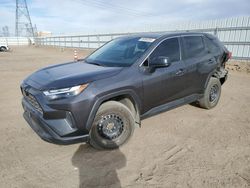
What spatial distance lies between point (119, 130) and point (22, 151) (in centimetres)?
157

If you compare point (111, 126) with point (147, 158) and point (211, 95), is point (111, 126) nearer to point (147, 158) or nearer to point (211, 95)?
point (147, 158)

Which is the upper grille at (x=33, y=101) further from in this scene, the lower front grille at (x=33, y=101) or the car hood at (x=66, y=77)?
the car hood at (x=66, y=77)

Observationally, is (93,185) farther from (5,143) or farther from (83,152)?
(5,143)

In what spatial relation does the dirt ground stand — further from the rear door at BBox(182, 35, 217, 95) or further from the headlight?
the headlight

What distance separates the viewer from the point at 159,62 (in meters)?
3.35

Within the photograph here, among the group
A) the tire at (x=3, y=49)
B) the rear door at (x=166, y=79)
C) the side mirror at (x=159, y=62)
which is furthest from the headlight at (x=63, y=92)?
the tire at (x=3, y=49)

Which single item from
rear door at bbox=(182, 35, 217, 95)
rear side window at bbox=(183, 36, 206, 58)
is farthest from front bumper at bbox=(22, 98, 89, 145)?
rear side window at bbox=(183, 36, 206, 58)

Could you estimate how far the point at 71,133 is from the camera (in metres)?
2.83

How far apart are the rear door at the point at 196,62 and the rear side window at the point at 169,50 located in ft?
0.67

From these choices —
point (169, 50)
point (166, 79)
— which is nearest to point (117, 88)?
point (166, 79)

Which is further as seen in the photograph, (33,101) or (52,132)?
(33,101)

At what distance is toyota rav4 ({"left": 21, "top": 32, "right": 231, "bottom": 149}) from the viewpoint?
9.25 ft

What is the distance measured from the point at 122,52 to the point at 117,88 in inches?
43.9

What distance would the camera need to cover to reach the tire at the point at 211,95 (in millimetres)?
4758
